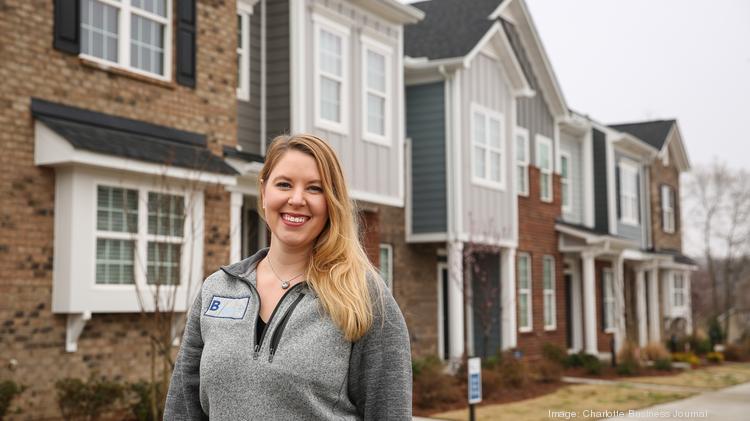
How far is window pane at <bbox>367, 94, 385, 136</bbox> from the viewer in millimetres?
16234

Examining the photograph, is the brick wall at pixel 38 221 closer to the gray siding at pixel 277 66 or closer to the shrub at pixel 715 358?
the gray siding at pixel 277 66

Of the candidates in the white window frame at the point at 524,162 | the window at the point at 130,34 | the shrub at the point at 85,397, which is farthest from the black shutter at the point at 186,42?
the white window frame at the point at 524,162

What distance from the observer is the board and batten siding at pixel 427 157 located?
62.2 feet

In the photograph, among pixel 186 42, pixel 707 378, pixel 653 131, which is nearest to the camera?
pixel 186 42

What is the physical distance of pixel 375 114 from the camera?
16.4m

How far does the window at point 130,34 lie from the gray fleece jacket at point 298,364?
8.55 meters

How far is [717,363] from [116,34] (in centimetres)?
2001

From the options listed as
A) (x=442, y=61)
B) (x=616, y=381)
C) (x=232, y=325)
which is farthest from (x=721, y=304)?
(x=232, y=325)

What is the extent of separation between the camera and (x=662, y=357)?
22766mm

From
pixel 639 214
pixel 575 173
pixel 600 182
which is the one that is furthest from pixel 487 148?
pixel 639 214

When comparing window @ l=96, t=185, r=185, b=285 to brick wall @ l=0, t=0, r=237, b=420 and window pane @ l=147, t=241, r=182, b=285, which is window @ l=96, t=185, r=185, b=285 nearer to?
Result: window pane @ l=147, t=241, r=182, b=285

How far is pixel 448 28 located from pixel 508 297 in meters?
6.26

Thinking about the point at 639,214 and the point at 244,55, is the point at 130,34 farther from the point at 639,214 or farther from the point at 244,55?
the point at 639,214

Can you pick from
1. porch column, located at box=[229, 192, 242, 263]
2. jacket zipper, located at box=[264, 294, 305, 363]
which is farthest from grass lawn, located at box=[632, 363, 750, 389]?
jacket zipper, located at box=[264, 294, 305, 363]
